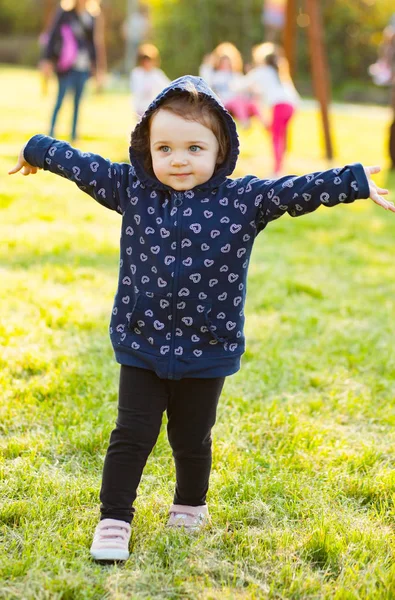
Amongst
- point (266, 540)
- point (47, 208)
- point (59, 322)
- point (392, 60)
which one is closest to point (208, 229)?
point (266, 540)

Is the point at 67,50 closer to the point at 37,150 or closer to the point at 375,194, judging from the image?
the point at 37,150

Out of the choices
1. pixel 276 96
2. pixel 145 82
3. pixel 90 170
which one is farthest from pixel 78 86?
pixel 90 170

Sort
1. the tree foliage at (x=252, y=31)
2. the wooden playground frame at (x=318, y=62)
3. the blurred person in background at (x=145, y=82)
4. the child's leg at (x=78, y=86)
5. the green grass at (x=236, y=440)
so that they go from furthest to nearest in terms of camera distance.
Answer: the tree foliage at (x=252, y=31)
the wooden playground frame at (x=318, y=62)
the blurred person in background at (x=145, y=82)
the child's leg at (x=78, y=86)
the green grass at (x=236, y=440)

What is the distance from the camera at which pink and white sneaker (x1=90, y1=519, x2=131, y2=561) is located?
6.57 ft

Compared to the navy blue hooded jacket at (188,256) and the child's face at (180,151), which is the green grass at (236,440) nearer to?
the navy blue hooded jacket at (188,256)

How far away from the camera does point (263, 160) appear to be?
33.4ft

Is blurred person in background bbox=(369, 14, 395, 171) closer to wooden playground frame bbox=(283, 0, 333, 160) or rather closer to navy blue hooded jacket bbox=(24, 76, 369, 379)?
wooden playground frame bbox=(283, 0, 333, 160)

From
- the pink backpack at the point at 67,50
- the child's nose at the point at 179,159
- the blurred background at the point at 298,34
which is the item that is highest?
the blurred background at the point at 298,34

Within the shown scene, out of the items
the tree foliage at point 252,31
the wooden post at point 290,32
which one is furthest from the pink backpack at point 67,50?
the tree foliage at point 252,31

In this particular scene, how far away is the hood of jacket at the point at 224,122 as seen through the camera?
2.09 m

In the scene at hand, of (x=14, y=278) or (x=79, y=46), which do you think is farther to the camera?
(x=79, y=46)

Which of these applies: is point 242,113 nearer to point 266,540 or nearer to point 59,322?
point 59,322

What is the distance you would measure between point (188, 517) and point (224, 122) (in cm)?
109

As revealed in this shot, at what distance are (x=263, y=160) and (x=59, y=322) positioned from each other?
6823 mm
